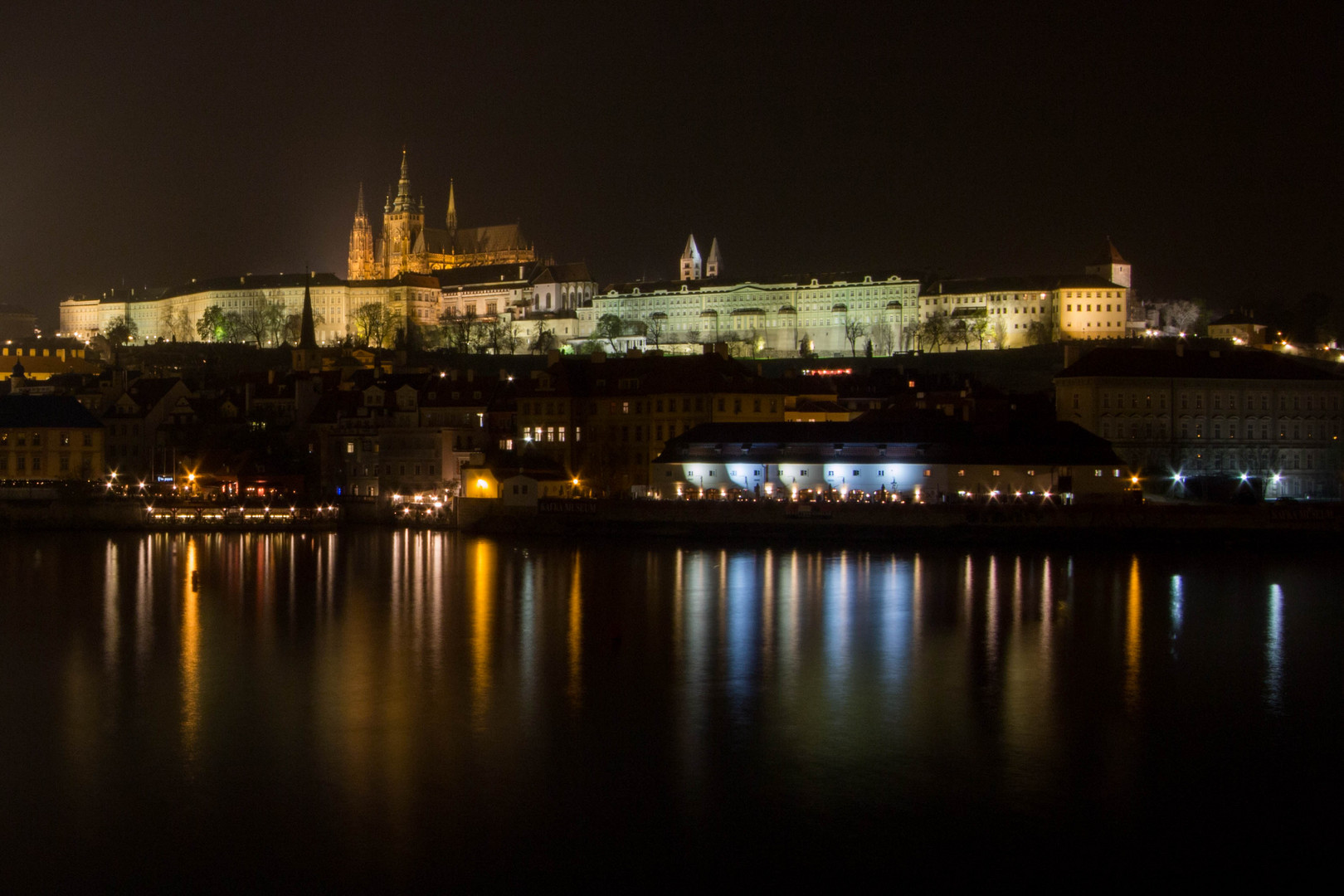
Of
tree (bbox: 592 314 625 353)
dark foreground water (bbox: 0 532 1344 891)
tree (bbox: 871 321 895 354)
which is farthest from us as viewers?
tree (bbox: 592 314 625 353)

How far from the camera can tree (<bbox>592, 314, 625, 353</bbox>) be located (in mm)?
103938

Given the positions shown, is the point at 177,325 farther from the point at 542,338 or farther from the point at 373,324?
the point at 542,338

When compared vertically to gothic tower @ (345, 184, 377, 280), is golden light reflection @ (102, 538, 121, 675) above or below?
below

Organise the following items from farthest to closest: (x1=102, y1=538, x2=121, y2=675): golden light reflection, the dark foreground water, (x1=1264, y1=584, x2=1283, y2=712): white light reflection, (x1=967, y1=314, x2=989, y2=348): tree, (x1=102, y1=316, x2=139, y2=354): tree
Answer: (x1=102, y1=316, x2=139, y2=354): tree → (x1=967, y1=314, x2=989, y2=348): tree → (x1=102, y1=538, x2=121, y2=675): golden light reflection → (x1=1264, y1=584, x2=1283, y2=712): white light reflection → the dark foreground water

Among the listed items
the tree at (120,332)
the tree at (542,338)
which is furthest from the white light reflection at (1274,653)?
the tree at (120,332)

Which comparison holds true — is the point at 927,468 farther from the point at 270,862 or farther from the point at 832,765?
the point at 270,862

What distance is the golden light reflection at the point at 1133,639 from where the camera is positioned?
55.5 ft

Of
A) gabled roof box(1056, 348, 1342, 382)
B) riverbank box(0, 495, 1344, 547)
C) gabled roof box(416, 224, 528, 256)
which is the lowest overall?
riverbank box(0, 495, 1344, 547)

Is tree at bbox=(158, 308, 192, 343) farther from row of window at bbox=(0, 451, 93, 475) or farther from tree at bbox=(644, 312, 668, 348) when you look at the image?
row of window at bbox=(0, 451, 93, 475)

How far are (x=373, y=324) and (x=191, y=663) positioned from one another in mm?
86736

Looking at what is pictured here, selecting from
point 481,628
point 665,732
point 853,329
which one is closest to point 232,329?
point 853,329

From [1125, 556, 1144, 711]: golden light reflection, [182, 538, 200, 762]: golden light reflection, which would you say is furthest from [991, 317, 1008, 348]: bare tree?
[182, 538, 200, 762]: golden light reflection

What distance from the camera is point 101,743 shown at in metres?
14.4

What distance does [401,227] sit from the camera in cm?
14412
